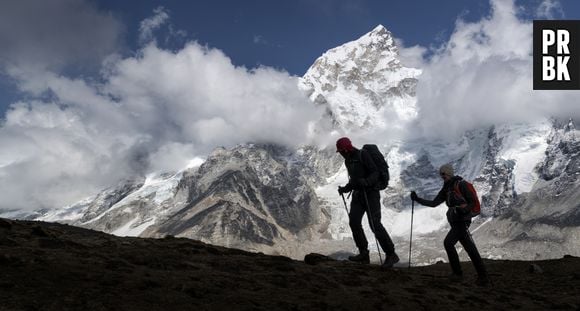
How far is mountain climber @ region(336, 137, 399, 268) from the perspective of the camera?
18734mm

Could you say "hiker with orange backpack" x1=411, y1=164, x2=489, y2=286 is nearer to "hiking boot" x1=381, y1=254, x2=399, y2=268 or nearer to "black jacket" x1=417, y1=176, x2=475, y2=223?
"black jacket" x1=417, y1=176, x2=475, y2=223

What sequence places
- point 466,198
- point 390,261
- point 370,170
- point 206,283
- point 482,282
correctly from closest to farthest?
point 206,283 < point 482,282 < point 466,198 < point 390,261 < point 370,170

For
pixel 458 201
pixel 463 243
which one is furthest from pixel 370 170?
pixel 463 243

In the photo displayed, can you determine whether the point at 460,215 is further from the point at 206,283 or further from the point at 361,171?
the point at 206,283

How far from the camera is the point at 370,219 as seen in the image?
18938 millimetres

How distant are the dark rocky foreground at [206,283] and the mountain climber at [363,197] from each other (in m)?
1.41

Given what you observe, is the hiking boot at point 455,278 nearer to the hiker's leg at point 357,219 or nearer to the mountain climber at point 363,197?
the mountain climber at point 363,197

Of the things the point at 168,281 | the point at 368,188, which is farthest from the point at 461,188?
the point at 168,281

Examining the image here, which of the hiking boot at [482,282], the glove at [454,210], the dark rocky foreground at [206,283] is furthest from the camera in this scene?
the glove at [454,210]

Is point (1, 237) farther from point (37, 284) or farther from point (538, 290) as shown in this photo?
point (538, 290)

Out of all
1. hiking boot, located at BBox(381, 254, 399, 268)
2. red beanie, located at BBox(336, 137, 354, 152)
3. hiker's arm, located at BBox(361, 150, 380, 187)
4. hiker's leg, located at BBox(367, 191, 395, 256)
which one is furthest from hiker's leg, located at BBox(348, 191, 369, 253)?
red beanie, located at BBox(336, 137, 354, 152)

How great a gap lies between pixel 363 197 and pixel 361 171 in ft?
2.98

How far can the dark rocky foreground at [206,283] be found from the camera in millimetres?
10695

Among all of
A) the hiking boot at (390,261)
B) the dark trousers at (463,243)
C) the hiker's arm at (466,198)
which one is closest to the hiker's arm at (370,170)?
the hiking boot at (390,261)
